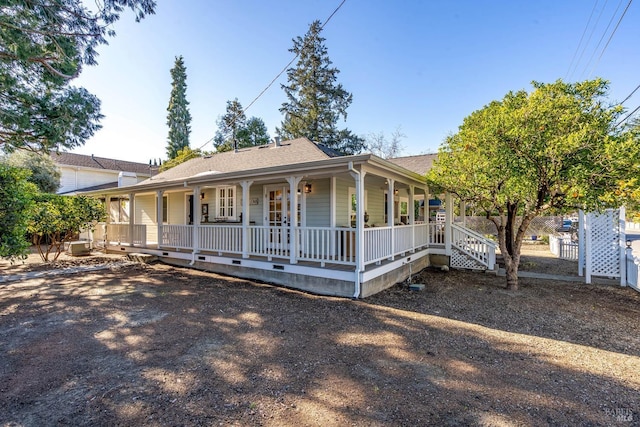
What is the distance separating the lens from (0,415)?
2633 millimetres

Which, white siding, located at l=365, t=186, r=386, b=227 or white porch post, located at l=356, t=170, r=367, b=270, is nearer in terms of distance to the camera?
white porch post, located at l=356, t=170, r=367, b=270

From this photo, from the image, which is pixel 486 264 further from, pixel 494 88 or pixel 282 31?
pixel 282 31

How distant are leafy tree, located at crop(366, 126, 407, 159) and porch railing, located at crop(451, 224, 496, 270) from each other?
2245 centimetres

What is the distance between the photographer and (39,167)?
19031 mm

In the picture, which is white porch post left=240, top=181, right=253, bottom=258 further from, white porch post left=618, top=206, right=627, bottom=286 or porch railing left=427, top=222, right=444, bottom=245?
white porch post left=618, top=206, right=627, bottom=286

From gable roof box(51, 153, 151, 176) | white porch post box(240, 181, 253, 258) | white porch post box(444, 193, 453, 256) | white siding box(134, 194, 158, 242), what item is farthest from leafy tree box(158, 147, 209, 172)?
white porch post box(444, 193, 453, 256)

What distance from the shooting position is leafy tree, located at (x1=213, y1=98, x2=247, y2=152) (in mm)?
32125

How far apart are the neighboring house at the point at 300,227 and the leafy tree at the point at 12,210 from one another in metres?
3.61

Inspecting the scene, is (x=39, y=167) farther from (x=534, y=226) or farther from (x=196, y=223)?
(x=534, y=226)

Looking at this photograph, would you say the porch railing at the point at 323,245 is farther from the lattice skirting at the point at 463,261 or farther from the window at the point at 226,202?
the lattice skirting at the point at 463,261

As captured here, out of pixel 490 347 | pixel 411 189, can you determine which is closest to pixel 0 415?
pixel 490 347

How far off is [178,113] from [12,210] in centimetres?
3088

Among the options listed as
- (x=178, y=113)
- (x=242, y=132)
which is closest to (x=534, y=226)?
(x=242, y=132)

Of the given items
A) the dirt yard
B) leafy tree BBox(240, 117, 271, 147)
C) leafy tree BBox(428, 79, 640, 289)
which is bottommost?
the dirt yard
